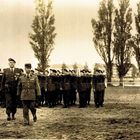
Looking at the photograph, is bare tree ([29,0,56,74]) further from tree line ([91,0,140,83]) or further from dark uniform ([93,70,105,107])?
dark uniform ([93,70,105,107])

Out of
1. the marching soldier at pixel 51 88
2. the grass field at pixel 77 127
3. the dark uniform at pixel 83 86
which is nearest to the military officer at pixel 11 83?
the grass field at pixel 77 127

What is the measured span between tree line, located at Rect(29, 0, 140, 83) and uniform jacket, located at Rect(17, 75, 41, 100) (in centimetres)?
2810

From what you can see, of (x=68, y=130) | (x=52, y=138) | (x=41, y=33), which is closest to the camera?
(x=52, y=138)

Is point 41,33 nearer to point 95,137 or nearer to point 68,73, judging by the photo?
point 68,73

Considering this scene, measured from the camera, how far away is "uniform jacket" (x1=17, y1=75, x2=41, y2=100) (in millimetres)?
13969

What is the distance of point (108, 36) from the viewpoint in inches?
1743

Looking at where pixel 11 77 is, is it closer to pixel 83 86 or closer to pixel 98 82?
pixel 98 82

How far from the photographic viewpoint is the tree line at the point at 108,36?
141ft

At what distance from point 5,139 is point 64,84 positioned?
32.7 ft

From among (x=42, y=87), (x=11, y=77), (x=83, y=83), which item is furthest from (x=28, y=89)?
(x=83, y=83)

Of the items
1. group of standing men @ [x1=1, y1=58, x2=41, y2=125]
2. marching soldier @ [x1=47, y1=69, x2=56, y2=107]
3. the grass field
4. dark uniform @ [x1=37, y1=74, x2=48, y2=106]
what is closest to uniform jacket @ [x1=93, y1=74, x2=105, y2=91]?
marching soldier @ [x1=47, y1=69, x2=56, y2=107]

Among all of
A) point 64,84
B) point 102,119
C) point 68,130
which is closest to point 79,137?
point 68,130

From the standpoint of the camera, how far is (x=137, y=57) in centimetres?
4391

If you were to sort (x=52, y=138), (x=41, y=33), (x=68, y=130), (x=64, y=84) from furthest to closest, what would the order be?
(x=41, y=33)
(x=64, y=84)
(x=68, y=130)
(x=52, y=138)
